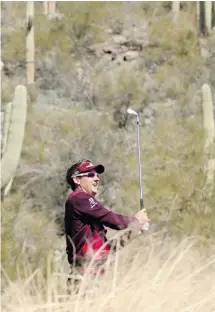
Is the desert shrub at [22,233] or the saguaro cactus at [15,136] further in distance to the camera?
the saguaro cactus at [15,136]

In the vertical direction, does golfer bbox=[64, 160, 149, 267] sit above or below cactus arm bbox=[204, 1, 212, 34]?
above

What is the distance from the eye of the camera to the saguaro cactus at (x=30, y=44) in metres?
24.1

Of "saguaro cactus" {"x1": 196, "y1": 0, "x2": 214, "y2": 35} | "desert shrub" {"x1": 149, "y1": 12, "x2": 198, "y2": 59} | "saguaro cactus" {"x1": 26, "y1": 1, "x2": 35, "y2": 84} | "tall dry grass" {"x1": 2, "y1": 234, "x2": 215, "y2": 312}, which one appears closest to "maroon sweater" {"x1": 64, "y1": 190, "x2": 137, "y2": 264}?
"tall dry grass" {"x1": 2, "y1": 234, "x2": 215, "y2": 312}

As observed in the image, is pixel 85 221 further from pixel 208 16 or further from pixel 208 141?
pixel 208 16

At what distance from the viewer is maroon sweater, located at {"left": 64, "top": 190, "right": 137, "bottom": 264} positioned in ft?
15.9

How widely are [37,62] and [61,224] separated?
9.88m

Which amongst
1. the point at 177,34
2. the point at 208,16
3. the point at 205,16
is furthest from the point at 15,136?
the point at 177,34

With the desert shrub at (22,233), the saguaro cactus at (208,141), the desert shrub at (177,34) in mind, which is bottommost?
the desert shrub at (22,233)

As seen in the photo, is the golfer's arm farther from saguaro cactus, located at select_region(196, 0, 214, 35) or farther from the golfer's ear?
saguaro cactus, located at select_region(196, 0, 214, 35)

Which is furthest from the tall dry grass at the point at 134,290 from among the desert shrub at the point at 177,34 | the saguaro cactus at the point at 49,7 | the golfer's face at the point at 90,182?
the saguaro cactus at the point at 49,7

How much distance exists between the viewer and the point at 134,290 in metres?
4.40

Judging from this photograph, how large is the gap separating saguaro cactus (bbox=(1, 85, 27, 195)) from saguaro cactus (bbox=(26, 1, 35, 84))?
751cm

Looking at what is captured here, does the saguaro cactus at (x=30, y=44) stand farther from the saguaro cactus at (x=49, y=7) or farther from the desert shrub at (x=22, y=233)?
the desert shrub at (x=22, y=233)

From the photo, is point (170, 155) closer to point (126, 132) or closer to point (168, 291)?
point (126, 132)
